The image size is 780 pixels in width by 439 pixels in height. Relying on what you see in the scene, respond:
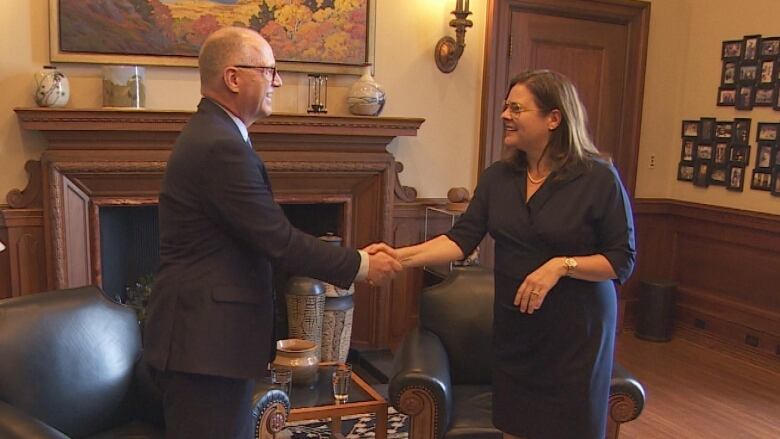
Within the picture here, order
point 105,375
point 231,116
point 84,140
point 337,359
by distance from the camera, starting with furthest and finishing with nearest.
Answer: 1. point 337,359
2. point 84,140
3. point 105,375
4. point 231,116

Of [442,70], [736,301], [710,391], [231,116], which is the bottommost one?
[710,391]

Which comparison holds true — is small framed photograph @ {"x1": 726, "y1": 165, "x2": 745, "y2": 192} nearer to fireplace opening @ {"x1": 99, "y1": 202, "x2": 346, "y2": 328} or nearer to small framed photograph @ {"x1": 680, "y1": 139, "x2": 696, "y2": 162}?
small framed photograph @ {"x1": 680, "y1": 139, "x2": 696, "y2": 162}

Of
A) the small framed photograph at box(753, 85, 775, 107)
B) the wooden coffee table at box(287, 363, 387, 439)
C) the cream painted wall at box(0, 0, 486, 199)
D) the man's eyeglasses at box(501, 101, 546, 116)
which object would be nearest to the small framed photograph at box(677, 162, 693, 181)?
the small framed photograph at box(753, 85, 775, 107)

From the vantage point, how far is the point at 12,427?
6.33 feet

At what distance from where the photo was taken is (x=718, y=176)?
193 inches

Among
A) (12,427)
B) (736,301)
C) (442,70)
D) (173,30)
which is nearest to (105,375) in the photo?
(12,427)

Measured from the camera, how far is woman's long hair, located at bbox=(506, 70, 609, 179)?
204cm

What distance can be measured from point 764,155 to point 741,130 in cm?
25

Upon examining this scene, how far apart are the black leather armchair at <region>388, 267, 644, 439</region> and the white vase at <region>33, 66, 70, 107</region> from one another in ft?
6.31

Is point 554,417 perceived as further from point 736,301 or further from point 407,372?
point 736,301

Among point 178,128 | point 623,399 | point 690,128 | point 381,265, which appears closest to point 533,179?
point 381,265

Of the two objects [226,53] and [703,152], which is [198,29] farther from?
[703,152]

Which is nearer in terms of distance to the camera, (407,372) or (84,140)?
(407,372)

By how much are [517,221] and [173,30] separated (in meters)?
2.34
